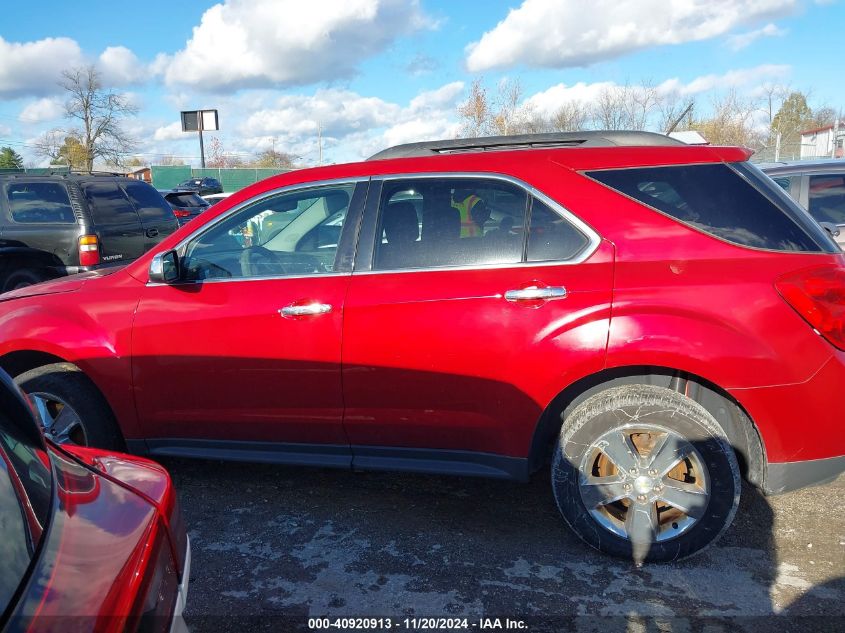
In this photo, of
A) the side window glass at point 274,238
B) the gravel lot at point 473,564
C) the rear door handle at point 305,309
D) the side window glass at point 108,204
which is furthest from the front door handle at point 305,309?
the side window glass at point 108,204

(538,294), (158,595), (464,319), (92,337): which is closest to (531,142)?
(538,294)

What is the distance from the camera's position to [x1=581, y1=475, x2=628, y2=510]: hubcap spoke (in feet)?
9.93

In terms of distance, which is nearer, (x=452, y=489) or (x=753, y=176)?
(x=753, y=176)

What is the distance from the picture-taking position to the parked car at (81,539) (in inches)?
51.2

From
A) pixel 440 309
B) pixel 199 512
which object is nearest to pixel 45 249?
pixel 199 512

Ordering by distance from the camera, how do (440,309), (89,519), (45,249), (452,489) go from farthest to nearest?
1. (45,249)
2. (452,489)
3. (440,309)
4. (89,519)

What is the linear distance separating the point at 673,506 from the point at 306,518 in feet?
6.06

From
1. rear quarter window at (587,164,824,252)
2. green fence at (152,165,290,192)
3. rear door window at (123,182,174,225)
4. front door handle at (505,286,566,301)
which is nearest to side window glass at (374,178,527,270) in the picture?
front door handle at (505,286,566,301)

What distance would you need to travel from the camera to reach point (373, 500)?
3801 millimetres

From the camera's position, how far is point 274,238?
12.2 feet

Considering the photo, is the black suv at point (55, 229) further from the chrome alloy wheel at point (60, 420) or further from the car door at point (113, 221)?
the chrome alloy wheel at point (60, 420)

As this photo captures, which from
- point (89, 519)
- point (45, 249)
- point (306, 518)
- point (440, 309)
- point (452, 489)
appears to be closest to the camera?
point (89, 519)

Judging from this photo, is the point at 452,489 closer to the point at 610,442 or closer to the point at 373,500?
→ the point at 373,500

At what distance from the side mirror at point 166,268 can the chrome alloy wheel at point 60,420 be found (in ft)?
3.01
